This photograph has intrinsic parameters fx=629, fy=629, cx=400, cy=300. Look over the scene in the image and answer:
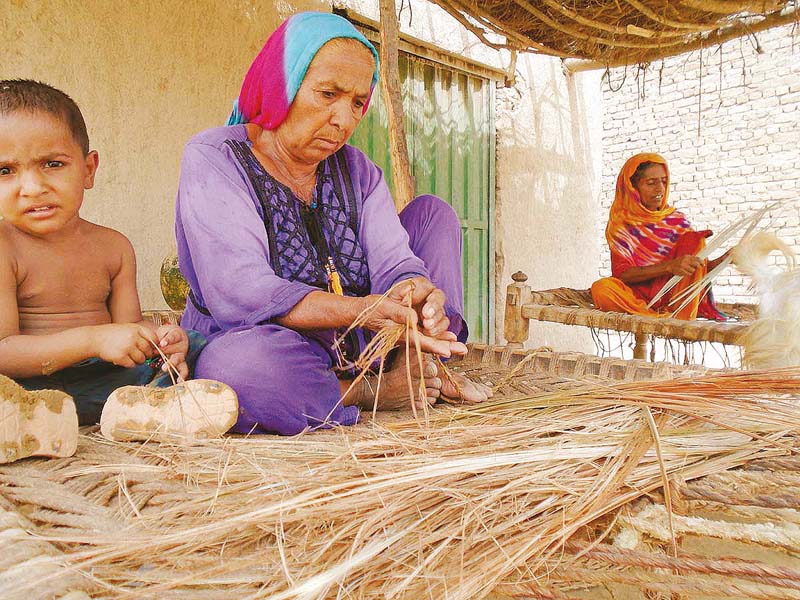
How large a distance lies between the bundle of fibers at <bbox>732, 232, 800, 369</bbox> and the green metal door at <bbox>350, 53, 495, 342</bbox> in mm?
2517

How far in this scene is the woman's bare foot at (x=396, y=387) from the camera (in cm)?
172

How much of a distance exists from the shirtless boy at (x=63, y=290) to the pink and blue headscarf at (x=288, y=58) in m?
0.47

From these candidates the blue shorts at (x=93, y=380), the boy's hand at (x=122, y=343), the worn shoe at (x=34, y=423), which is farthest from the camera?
the blue shorts at (x=93, y=380)

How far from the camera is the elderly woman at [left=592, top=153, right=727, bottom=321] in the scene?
12.9ft

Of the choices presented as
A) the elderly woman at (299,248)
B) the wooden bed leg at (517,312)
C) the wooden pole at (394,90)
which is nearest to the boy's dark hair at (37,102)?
the elderly woman at (299,248)

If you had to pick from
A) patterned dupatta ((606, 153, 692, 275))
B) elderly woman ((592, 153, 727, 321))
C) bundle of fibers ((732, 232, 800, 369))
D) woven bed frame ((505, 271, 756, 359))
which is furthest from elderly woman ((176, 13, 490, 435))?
patterned dupatta ((606, 153, 692, 275))

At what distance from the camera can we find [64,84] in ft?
9.09

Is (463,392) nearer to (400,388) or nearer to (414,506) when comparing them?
(400,388)

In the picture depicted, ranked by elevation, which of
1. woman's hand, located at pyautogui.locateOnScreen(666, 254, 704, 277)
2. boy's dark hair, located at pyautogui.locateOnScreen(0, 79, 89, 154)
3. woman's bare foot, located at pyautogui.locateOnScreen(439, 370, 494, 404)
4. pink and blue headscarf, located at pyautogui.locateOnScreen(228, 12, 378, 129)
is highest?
pink and blue headscarf, located at pyautogui.locateOnScreen(228, 12, 378, 129)

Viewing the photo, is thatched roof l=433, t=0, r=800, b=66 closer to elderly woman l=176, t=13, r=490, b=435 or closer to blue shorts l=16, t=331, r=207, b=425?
elderly woman l=176, t=13, r=490, b=435

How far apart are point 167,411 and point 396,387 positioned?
66 cm

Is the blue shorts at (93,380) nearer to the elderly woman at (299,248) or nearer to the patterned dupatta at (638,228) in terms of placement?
the elderly woman at (299,248)

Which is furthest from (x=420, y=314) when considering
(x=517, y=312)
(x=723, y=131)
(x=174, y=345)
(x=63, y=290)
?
(x=723, y=131)

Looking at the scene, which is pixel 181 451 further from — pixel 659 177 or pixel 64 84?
pixel 659 177
